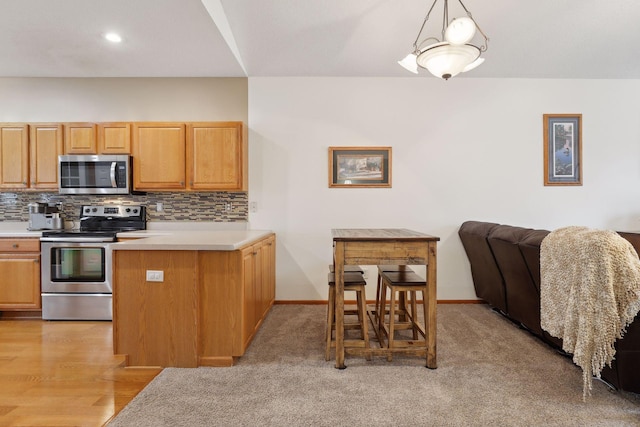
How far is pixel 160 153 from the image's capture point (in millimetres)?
3391

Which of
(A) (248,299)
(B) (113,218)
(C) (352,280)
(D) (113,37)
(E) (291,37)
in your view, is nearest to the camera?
(C) (352,280)

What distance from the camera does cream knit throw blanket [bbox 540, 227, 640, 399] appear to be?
1.58 m

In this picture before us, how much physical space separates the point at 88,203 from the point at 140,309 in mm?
2347

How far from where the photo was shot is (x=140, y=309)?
210cm

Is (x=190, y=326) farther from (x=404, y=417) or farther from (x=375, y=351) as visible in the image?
(x=404, y=417)

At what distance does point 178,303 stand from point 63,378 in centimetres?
85

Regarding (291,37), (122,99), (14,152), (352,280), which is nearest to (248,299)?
(352,280)

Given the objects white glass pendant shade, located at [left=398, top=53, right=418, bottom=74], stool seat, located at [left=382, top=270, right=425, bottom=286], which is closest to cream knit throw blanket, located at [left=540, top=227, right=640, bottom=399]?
stool seat, located at [left=382, top=270, right=425, bottom=286]

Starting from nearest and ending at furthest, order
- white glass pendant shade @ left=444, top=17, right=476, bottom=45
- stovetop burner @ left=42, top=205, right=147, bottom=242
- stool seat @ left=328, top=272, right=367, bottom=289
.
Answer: white glass pendant shade @ left=444, top=17, right=476, bottom=45, stool seat @ left=328, top=272, right=367, bottom=289, stovetop burner @ left=42, top=205, right=147, bottom=242

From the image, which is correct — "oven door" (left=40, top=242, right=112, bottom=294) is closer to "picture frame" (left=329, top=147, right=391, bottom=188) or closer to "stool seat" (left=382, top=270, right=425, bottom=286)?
"picture frame" (left=329, top=147, right=391, bottom=188)

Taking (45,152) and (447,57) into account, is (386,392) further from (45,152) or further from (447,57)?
(45,152)

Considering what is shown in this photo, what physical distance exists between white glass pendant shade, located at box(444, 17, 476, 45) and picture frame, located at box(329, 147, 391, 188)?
1.77m

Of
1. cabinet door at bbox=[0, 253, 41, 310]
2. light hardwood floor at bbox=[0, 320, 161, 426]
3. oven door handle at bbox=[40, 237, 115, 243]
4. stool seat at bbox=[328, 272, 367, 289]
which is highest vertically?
oven door handle at bbox=[40, 237, 115, 243]

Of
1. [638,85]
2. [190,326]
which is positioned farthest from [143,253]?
[638,85]
